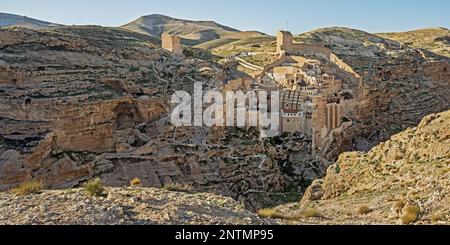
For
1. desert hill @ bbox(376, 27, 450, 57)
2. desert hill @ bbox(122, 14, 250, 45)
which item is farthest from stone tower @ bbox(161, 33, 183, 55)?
desert hill @ bbox(122, 14, 250, 45)

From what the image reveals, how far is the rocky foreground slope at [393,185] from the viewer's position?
30.1 ft

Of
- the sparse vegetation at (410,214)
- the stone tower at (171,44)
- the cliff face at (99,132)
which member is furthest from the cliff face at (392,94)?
the sparse vegetation at (410,214)

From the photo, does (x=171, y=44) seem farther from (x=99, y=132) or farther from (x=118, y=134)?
(x=99, y=132)

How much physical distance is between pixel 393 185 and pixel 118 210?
7.98 metres

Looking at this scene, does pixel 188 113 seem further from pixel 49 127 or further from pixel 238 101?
pixel 49 127

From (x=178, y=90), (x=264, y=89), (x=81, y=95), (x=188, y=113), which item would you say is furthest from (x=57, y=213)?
(x=264, y=89)

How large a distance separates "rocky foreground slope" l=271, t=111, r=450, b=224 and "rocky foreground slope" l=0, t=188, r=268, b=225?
1.84 m

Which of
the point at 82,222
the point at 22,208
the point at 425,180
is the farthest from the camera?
the point at 425,180

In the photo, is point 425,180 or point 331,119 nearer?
point 425,180

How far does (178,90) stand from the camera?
1180 inches

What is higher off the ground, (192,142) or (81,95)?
(81,95)

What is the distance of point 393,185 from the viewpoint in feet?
42.4

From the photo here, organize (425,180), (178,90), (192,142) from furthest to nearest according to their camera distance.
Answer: (178,90)
(192,142)
(425,180)

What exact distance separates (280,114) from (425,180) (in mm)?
19137
